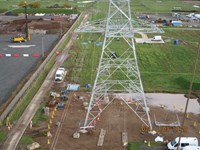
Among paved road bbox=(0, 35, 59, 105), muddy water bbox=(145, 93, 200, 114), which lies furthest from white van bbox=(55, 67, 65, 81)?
muddy water bbox=(145, 93, 200, 114)

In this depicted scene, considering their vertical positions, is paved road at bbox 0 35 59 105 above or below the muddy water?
above

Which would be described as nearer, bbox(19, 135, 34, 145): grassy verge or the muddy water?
bbox(19, 135, 34, 145): grassy verge

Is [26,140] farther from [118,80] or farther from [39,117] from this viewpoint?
[118,80]

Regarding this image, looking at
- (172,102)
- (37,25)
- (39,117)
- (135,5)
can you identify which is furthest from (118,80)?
(135,5)

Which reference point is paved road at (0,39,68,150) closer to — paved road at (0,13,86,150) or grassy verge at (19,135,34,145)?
paved road at (0,13,86,150)

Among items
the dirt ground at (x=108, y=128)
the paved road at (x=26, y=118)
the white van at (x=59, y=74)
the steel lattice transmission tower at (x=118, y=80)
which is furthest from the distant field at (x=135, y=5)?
the dirt ground at (x=108, y=128)

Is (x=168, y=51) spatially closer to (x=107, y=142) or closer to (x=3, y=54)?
(x=3, y=54)
